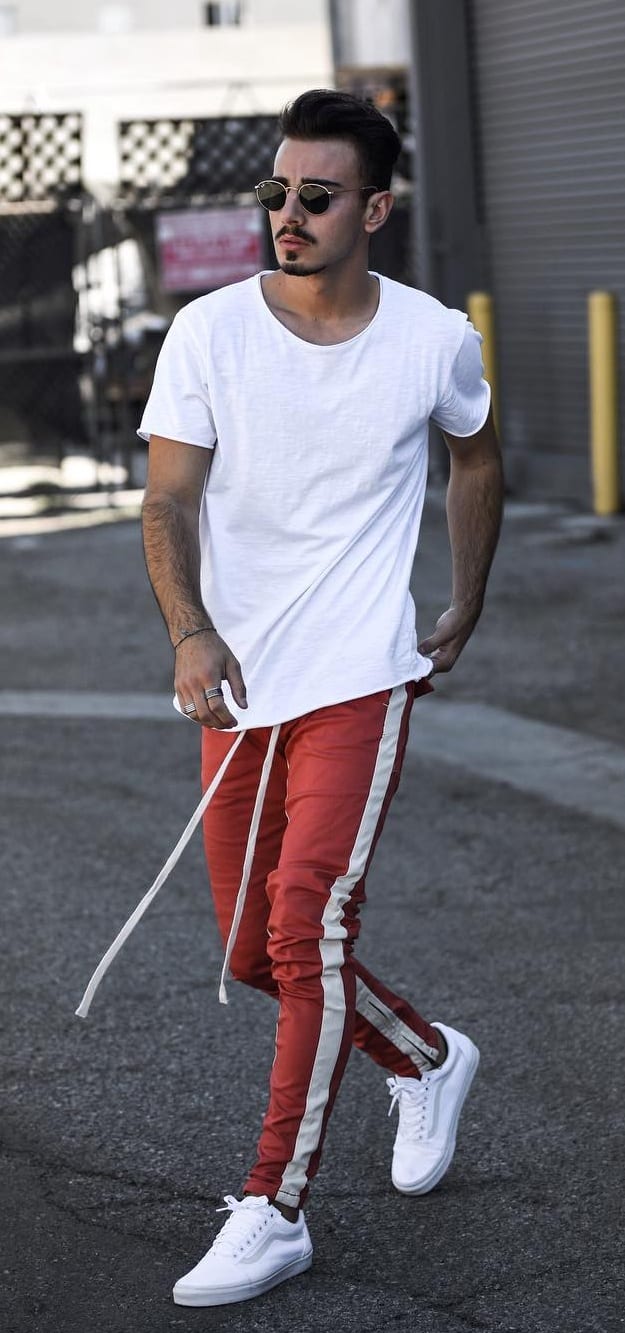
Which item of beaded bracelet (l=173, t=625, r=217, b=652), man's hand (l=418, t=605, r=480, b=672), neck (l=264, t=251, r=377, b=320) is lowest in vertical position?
man's hand (l=418, t=605, r=480, b=672)

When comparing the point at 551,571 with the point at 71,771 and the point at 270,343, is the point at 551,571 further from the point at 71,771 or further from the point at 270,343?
the point at 270,343

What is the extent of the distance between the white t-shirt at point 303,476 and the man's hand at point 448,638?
25cm

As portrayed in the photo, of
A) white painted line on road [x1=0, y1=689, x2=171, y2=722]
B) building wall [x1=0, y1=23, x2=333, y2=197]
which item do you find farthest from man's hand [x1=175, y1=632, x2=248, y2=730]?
building wall [x1=0, y1=23, x2=333, y2=197]

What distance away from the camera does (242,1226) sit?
342 cm

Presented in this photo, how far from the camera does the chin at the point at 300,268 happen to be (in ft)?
11.5

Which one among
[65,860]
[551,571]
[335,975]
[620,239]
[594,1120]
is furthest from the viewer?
[620,239]

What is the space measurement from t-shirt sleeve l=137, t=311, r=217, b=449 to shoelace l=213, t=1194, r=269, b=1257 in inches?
51.6

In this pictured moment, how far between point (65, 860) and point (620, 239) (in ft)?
27.2

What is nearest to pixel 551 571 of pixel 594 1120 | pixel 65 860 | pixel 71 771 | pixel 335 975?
pixel 71 771

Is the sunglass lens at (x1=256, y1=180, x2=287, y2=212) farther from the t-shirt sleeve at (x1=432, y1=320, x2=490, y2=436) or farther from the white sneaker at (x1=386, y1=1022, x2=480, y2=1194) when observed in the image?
the white sneaker at (x1=386, y1=1022, x2=480, y2=1194)

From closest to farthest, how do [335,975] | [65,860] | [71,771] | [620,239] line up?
[335,975] < [65,860] < [71,771] < [620,239]

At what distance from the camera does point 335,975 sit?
3.44m

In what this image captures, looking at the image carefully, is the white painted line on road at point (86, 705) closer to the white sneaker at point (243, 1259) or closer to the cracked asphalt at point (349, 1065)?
the cracked asphalt at point (349, 1065)

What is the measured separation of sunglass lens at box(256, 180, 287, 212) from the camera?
11.5 ft
